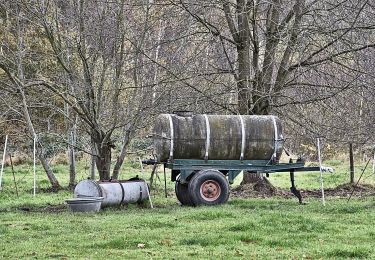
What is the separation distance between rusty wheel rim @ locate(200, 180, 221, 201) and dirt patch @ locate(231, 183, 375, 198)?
9.12 ft

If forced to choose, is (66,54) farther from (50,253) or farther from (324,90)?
(50,253)

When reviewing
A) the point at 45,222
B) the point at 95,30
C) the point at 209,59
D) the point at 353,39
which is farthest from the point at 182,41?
the point at 45,222

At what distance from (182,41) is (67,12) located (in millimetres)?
3168

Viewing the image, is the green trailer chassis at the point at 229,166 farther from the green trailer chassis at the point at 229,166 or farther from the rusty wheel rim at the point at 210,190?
the rusty wheel rim at the point at 210,190

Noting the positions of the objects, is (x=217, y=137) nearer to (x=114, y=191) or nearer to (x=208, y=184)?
(x=208, y=184)

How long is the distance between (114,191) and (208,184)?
207 cm

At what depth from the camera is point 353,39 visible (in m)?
18.8

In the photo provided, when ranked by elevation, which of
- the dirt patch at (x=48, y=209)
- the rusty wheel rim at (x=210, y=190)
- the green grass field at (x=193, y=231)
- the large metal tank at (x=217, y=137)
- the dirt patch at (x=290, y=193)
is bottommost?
the green grass field at (x=193, y=231)

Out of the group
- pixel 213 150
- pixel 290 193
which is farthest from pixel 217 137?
pixel 290 193

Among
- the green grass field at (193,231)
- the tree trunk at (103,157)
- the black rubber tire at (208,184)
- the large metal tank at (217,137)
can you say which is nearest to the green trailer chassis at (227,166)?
the large metal tank at (217,137)

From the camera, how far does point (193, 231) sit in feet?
37.8

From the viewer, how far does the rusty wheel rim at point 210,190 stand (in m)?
15.9

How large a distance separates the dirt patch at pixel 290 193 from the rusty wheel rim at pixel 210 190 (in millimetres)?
2781

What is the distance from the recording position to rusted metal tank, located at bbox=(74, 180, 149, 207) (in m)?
15.2
